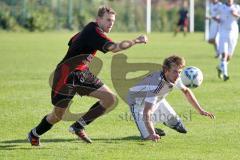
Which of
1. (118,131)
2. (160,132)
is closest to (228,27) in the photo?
(118,131)

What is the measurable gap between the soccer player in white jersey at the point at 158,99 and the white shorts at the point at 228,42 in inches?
391

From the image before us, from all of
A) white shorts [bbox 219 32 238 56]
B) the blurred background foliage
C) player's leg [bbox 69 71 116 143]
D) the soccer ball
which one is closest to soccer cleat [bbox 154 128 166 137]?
player's leg [bbox 69 71 116 143]

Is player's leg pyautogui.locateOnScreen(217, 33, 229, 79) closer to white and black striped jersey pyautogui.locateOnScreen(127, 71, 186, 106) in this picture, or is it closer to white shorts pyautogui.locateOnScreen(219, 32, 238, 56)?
white shorts pyautogui.locateOnScreen(219, 32, 238, 56)

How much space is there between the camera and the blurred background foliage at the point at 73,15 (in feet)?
193

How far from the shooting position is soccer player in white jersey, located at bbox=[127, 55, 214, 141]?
9766mm

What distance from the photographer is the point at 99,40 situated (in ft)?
30.6

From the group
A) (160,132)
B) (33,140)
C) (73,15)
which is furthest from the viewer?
A: (73,15)

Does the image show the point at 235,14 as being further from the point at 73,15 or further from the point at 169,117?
the point at 73,15

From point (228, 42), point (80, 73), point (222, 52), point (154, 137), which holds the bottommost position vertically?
point (228, 42)

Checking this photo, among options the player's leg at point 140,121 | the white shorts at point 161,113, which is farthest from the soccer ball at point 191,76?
the player's leg at point 140,121

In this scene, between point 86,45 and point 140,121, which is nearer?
point 86,45

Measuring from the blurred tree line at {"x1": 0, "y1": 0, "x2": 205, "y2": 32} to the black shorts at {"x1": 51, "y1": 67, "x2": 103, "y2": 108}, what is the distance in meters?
47.4

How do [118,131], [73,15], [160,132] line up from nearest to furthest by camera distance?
[160,132]
[118,131]
[73,15]

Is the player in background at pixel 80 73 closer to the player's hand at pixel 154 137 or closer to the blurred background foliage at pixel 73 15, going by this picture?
the player's hand at pixel 154 137
